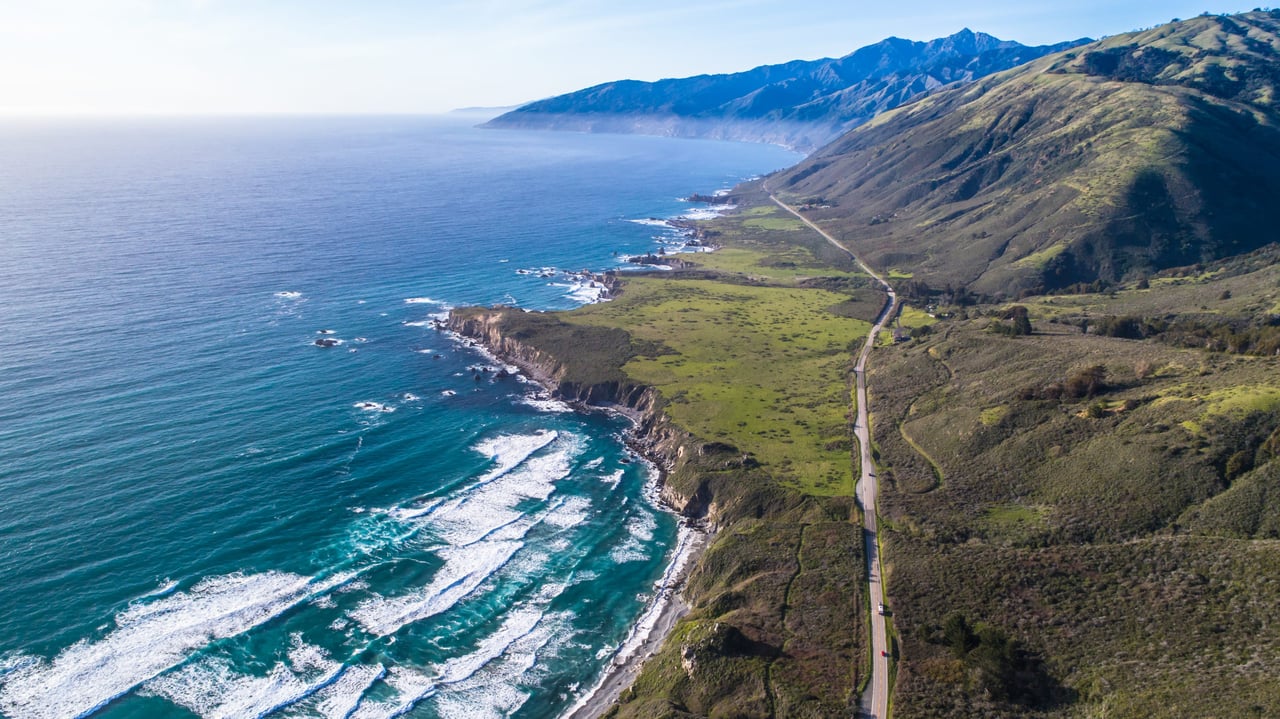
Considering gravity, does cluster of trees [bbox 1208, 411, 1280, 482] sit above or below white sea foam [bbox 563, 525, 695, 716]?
above

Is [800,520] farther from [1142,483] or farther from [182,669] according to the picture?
[182,669]

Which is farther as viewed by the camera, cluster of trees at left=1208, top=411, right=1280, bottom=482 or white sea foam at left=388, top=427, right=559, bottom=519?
white sea foam at left=388, top=427, right=559, bottom=519

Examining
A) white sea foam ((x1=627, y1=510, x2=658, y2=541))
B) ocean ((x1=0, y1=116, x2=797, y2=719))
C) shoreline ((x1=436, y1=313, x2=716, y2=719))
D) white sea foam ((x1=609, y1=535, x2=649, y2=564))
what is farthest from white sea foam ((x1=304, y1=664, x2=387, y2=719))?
white sea foam ((x1=627, y1=510, x2=658, y2=541))

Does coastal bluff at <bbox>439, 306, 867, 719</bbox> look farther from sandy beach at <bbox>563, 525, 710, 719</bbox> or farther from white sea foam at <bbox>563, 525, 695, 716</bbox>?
white sea foam at <bbox>563, 525, 695, 716</bbox>

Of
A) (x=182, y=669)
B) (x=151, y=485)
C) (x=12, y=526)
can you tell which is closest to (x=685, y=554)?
(x=182, y=669)

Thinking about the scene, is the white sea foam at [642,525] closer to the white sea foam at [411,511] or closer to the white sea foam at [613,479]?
the white sea foam at [613,479]

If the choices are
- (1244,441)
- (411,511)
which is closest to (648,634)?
(411,511)
